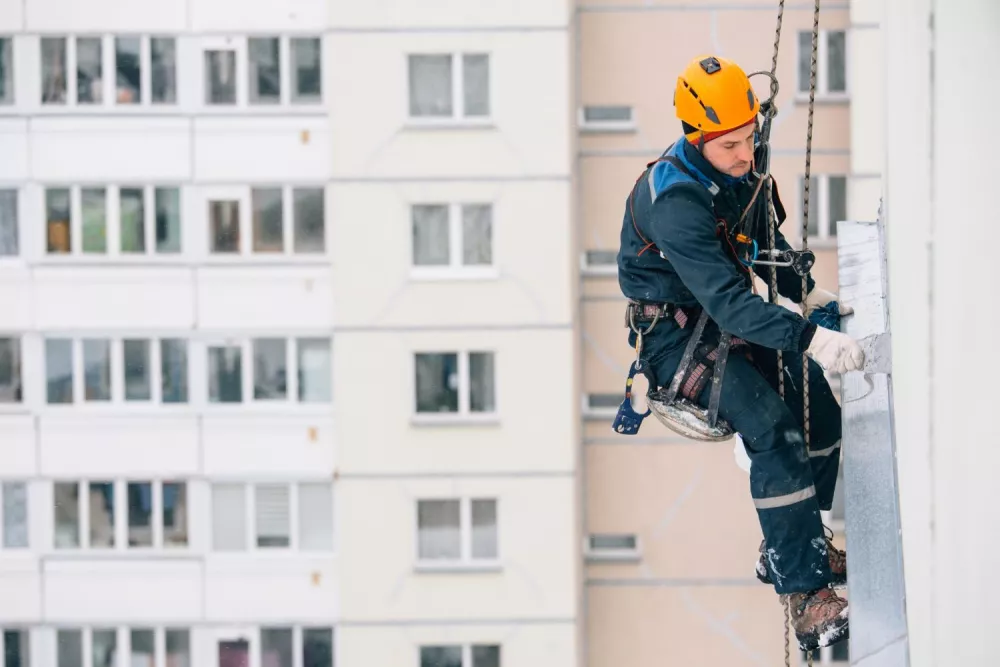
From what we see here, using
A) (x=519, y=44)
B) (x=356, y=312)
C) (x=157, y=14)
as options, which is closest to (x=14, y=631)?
(x=356, y=312)

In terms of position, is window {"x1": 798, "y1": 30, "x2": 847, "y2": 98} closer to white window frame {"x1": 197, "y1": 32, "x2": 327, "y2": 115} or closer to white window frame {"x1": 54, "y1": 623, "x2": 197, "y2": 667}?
white window frame {"x1": 197, "y1": 32, "x2": 327, "y2": 115}

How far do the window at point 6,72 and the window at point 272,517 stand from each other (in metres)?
5.25

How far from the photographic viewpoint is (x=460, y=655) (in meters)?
17.9

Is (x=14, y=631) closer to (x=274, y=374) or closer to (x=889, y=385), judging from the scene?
(x=274, y=374)

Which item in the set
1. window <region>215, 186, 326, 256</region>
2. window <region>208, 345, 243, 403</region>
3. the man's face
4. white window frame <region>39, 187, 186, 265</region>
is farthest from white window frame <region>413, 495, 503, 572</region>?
the man's face

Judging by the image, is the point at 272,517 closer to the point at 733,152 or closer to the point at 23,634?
the point at 23,634

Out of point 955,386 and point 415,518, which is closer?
point 955,386

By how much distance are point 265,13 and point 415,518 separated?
20.1 ft

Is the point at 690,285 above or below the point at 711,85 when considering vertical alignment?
below

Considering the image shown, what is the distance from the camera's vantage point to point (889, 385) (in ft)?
11.8

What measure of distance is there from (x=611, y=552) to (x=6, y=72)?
361 inches

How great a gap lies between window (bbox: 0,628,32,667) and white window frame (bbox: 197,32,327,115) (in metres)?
7.17

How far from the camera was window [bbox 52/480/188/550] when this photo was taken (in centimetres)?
1780

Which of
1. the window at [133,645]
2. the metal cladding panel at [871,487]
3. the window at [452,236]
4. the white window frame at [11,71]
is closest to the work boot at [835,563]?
the metal cladding panel at [871,487]
